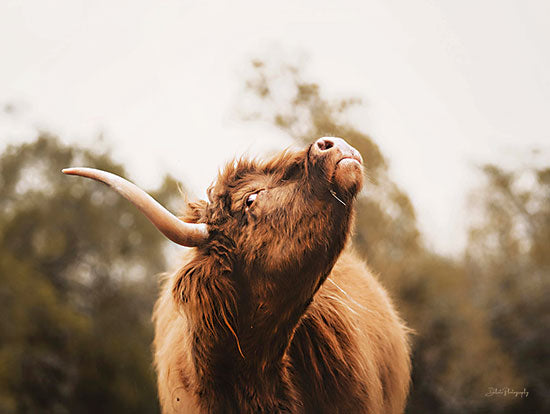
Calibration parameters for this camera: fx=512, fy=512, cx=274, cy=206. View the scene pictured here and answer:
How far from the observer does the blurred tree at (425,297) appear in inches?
267

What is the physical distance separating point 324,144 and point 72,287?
11.1 m

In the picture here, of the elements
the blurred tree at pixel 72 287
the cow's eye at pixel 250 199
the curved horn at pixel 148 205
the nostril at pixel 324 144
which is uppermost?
the nostril at pixel 324 144

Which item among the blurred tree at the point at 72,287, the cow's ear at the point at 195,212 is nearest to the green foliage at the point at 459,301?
the cow's ear at the point at 195,212

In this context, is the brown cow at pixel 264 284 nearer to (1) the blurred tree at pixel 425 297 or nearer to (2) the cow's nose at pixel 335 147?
(2) the cow's nose at pixel 335 147

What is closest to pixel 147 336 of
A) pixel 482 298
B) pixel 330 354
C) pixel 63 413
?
pixel 63 413

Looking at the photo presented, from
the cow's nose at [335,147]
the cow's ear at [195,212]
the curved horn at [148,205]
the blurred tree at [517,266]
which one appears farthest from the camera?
the blurred tree at [517,266]

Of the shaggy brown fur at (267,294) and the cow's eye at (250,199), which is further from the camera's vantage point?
the cow's eye at (250,199)

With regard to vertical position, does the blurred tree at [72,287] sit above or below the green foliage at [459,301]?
below

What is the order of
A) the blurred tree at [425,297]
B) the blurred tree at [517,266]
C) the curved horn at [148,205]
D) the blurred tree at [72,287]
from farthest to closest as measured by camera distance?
the blurred tree at [72,287] → the blurred tree at [517,266] → the blurred tree at [425,297] → the curved horn at [148,205]

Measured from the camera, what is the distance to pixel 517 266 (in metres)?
10.0

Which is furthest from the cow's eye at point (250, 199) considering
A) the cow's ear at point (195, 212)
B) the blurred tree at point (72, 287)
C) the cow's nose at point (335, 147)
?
the blurred tree at point (72, 287)

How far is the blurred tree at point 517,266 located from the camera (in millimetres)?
8648

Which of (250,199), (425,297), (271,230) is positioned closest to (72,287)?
(425,297)

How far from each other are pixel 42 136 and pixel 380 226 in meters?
7.63
